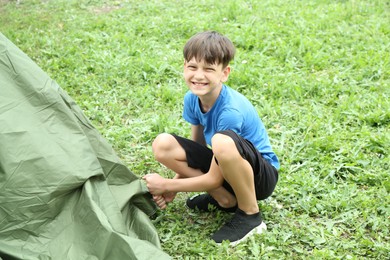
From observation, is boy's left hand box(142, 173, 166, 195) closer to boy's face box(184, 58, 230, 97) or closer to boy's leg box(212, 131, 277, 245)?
boy's leg box(212, 131, 277, 245)

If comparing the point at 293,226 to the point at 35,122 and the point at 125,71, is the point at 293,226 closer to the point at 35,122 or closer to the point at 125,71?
the point at 35,122

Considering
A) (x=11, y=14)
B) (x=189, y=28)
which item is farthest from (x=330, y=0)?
(x=11, y=14)

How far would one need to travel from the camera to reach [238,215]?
11.2ft

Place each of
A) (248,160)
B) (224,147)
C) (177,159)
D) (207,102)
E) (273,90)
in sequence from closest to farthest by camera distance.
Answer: (224,147)
(248,160)
(207,102)
(177,159)
(273,90)

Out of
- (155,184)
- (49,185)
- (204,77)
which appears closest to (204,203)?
(155,184)

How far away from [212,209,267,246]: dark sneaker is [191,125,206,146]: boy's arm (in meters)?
0.53

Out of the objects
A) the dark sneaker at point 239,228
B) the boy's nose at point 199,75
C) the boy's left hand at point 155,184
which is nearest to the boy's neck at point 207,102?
the boy's nose at point 199,75

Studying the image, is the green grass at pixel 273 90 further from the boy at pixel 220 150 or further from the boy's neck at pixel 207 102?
the boy's neck at pixel 207 102

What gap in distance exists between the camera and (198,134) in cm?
367

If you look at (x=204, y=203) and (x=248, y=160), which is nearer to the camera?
(x=248, y=160)

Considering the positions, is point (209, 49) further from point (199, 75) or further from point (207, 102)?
point (207, 102)

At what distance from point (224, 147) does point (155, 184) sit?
55cm

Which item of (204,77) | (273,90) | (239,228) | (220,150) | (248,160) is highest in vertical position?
(204,77)

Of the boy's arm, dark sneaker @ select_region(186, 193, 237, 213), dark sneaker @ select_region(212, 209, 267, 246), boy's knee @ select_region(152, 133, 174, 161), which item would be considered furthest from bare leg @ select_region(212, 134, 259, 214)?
the boy's arm
